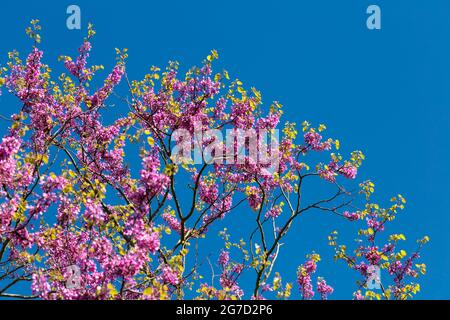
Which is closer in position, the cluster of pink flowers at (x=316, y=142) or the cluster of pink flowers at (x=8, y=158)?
the cluster of pink flowers at (x=8, y=158)

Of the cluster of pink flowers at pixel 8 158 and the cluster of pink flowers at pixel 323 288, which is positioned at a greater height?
the cluster of pink flowers at pixel 8 158

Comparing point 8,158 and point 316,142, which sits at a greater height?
point 316,142

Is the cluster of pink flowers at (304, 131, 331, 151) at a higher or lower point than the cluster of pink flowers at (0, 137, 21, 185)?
higher

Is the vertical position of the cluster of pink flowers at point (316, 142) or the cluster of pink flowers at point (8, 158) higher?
the cluster of pink flowers at point (316, 142)

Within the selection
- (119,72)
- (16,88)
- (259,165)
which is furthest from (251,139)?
(16,88)

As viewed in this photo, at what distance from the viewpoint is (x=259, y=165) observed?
44.5 ft

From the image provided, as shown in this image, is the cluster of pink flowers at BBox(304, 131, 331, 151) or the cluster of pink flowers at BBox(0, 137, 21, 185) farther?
the cluster of pink flowers at BBox(304, 131, 331, 151)

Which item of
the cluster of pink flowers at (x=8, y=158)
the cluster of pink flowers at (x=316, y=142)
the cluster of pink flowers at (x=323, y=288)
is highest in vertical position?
the cluster of pink flowers at (x=316, y=142)

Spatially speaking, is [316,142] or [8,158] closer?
[8,158]

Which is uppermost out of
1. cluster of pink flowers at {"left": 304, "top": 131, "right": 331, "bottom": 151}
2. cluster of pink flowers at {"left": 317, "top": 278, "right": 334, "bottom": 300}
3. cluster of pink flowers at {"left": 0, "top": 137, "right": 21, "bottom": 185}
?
cluster of pink flowers at {"left": 304, "top": 131, "right": 331, "bottom": 151}

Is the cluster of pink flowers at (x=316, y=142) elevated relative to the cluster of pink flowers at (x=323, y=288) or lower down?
elevated

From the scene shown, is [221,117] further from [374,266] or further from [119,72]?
[374,266]
